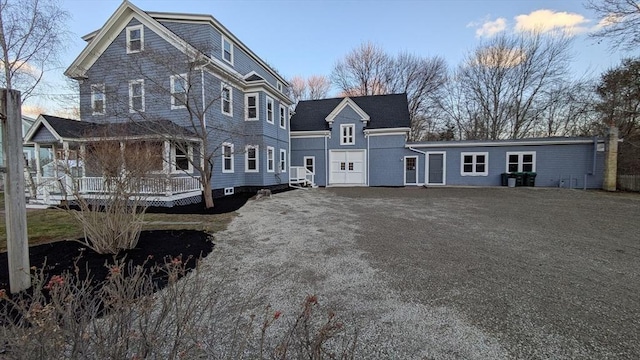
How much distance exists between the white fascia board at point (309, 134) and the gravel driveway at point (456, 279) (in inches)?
515

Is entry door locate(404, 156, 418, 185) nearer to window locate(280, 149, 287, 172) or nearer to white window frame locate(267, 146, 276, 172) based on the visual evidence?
window locate(280, 149, 287, 172)

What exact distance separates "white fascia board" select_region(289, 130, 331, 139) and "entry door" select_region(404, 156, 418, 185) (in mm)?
6013

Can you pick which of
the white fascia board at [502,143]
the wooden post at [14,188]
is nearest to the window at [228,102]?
the wooden post at [14,188]

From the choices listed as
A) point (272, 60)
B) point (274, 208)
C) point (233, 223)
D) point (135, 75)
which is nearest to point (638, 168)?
point (274, 208)

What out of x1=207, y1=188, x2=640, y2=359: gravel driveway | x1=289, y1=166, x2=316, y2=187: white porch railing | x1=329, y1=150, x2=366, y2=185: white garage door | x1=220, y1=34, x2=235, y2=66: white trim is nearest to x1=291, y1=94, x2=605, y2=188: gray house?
x1=329, y1=150, x2=366, y2=185: white garage door

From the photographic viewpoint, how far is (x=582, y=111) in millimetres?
21969

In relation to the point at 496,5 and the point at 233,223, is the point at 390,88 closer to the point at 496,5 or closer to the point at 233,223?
the point at 496,5

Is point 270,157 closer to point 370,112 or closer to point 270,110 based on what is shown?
point 270,110

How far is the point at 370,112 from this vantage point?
21.0m

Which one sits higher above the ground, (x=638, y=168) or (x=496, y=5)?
(x=496, y=5)

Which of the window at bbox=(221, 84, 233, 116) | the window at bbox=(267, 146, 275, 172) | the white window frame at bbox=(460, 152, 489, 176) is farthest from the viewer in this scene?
the white window frame at bbox=(460, 152, 489, 176)

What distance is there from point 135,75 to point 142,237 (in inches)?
381

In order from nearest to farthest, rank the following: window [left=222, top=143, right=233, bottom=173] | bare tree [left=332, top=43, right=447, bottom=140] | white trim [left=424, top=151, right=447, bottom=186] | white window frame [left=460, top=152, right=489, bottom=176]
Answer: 1. window [left=222, top=143, right=233, bottom=173]
2. white window frame [left=460, top=152, right=489, bottom=176]
3. white trim [left=424, top=151, right=447, bottom=186]
4. bare tree [left=332, top=43, right=447, bottom=140]

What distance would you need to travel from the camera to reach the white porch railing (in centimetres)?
1928
